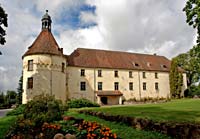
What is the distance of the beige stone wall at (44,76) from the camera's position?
111 ft

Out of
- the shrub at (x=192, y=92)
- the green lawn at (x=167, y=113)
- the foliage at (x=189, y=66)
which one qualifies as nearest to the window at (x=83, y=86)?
the green lawn at (x=167, y=113)

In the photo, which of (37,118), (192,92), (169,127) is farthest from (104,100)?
(169,127)

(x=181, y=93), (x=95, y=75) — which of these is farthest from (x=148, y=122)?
(x=181, y=93)

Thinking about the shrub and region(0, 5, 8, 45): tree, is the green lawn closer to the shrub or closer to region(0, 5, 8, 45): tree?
region(0, 5, 8, 45): tree

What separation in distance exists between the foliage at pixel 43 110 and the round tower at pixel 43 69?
19445mm

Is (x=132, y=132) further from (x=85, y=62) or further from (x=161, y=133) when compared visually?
(x=85, y=62)

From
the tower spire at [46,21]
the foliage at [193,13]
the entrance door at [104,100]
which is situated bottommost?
the entrance door at [104,100]

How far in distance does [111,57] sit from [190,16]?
31.1 m

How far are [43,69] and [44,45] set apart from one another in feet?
12.7

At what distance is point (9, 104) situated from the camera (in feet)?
168

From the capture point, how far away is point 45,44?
35.7 meters

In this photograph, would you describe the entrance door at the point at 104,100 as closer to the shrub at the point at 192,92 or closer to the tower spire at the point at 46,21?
the tower spire at the point at 46,21

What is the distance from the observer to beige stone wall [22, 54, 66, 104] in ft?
111

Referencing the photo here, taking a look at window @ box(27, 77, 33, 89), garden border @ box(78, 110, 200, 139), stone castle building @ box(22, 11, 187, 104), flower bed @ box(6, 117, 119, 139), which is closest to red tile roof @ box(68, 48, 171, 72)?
stone castle building @ box(22, 11, 187, 104)
